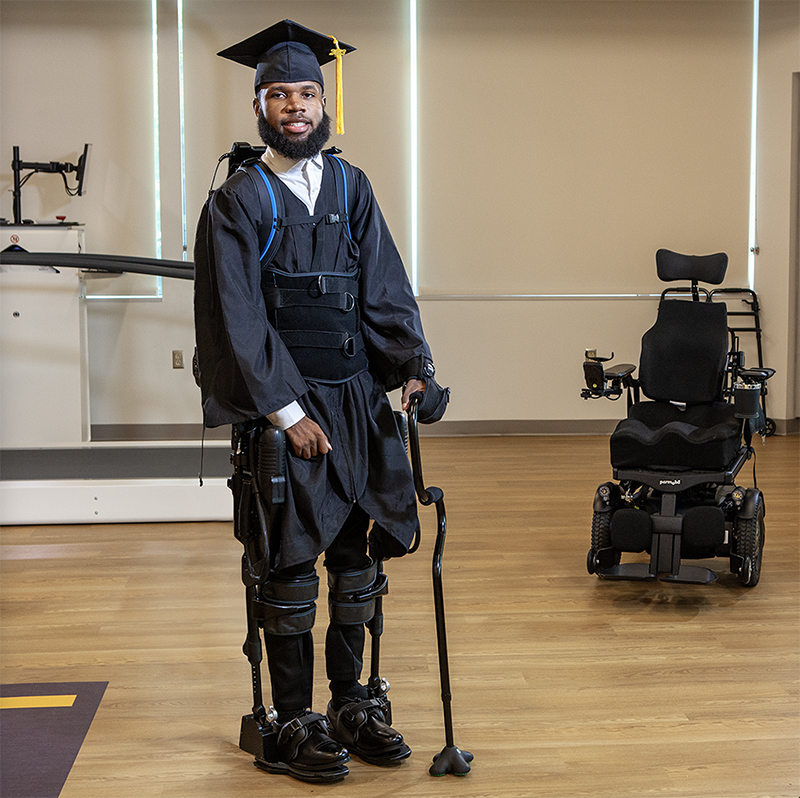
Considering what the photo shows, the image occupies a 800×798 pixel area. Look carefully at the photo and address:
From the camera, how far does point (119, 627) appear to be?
9.57 feet

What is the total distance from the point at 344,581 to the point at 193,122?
17.1 feet

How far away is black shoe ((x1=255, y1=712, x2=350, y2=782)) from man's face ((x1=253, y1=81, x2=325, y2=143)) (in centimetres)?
130

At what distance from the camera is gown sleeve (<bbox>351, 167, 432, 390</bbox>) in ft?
6.81

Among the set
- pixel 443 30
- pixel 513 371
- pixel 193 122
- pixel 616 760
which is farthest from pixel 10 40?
pixel 616 760

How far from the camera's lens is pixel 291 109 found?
77.9 inches

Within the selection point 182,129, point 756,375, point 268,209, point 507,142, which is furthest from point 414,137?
point 268,209

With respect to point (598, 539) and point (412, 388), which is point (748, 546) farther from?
point (412, 388)

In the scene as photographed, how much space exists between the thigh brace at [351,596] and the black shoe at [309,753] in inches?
9.4

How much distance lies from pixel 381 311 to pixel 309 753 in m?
1.00

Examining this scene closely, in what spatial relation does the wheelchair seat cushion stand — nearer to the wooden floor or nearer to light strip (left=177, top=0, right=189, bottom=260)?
the wooden floor

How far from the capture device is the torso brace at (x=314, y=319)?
1.98m

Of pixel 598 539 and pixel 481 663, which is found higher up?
pixel 598 539

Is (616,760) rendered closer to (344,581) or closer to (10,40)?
(344,581)

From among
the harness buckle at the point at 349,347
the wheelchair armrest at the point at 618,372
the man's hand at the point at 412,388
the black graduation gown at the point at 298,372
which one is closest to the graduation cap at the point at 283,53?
the black graduation gown at the point at 298,372
